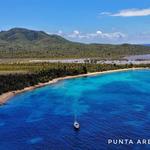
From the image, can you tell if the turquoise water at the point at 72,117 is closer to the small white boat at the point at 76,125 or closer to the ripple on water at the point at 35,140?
the ripple on water at the point at 35,140

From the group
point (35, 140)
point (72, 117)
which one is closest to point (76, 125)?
point (35, 140)

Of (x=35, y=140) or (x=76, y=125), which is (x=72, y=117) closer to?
(x=76, y=125)

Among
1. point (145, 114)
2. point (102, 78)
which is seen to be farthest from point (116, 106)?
point (102, 78)

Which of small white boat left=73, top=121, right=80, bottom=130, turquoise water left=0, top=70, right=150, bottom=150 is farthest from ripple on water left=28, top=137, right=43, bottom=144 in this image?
small white boat left=73, top=121, right=80, bottom=130

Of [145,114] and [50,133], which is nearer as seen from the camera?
[50,133]

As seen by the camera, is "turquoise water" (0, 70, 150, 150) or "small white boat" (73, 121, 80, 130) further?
"small white boat" (73, 121, 80, 130)

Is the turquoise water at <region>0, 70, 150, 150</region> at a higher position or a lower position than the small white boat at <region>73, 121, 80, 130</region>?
lower

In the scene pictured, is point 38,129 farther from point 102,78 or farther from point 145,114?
point 102,78

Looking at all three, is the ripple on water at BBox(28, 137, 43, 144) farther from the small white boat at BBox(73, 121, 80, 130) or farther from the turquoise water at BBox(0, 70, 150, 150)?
the small white boat at BBox(73, 121, 80, 130)
